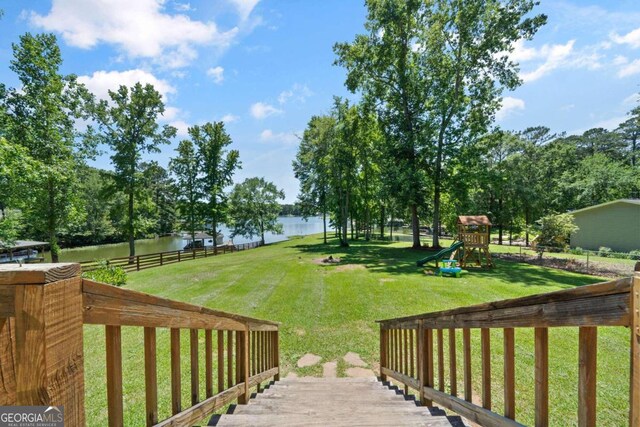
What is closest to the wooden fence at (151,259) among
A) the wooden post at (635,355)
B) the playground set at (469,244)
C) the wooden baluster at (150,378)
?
the wooden baluster at (150,378)

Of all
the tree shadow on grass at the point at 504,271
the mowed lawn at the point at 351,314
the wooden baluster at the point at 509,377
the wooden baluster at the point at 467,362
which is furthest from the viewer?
the tree shadow on grass at the point at 504,271

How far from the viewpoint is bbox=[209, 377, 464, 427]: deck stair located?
7.04 feet

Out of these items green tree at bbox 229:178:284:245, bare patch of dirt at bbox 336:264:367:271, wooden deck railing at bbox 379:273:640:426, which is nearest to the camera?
wooden deck railing at bbox 379:273:640:426

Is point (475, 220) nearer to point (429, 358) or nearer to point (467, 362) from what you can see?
point (429, 358)

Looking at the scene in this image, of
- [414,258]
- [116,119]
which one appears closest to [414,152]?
[414,258]

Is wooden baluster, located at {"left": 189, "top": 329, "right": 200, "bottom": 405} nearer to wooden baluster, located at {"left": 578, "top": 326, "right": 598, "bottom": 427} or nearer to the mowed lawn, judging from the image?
wooden baluster, located at {"left": 578, "top": 326, "right": 598, "bottom": 427}

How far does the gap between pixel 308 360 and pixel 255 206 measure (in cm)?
3265

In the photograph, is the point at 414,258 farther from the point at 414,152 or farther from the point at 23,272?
the point at 23,272

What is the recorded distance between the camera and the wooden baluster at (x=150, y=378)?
131 centimetres

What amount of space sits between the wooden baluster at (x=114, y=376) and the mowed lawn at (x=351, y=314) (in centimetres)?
312

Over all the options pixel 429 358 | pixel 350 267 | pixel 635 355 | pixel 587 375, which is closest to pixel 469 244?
pixel 350 267

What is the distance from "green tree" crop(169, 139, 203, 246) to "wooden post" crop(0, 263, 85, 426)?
28179 mm

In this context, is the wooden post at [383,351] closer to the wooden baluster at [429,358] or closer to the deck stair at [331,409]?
the deck stair at [331,409]

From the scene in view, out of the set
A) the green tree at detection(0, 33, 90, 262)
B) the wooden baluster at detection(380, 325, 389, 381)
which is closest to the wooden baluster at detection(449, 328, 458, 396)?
the wooden baluster at detection(380, 325, 389, 381)
